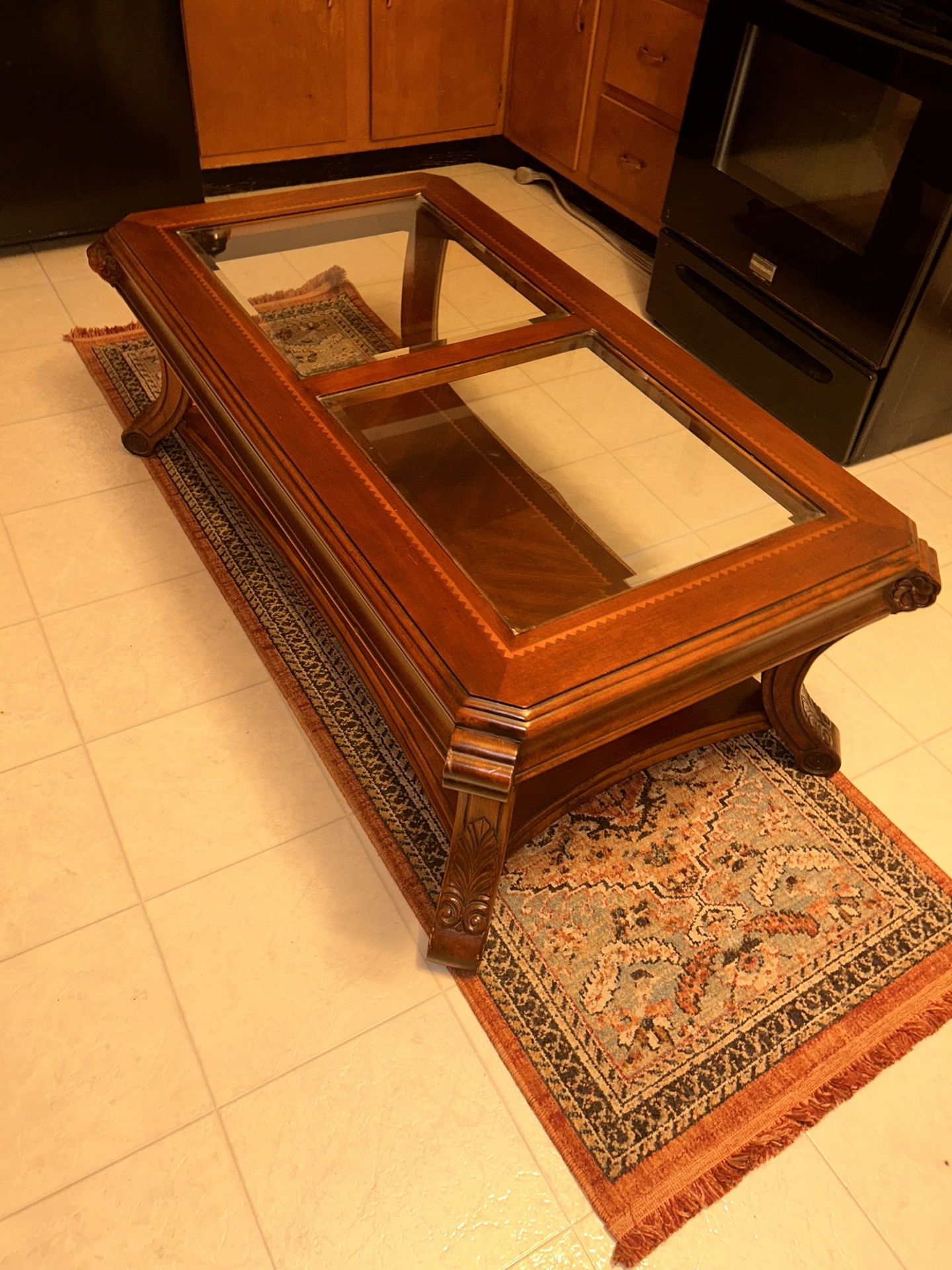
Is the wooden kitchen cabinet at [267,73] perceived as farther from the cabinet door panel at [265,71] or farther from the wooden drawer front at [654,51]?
the wooden drawer front at [654,51]

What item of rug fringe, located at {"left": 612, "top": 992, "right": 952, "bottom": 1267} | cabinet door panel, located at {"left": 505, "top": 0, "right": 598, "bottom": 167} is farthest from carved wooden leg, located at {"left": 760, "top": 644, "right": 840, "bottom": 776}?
cabinet door panel, located at {"left": 505, "top": 0, "right": 598, "bottom": 167}

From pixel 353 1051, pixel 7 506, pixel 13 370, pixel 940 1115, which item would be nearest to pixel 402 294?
pixel 7 506

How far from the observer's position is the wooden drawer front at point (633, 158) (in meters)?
2.53

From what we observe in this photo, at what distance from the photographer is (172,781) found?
1.42m

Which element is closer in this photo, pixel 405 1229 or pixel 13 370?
pixel 405 1229

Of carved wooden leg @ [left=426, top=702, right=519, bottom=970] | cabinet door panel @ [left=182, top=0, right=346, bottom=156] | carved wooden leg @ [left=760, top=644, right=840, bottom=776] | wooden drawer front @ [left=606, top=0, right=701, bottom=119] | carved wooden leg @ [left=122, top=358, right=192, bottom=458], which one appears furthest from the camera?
cabinet door panel @ [left=182, top=0, right=346, bottom=156]

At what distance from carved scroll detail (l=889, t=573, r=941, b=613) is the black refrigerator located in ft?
7.05

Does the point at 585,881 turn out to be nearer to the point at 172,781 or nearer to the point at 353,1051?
the point at 353,1051

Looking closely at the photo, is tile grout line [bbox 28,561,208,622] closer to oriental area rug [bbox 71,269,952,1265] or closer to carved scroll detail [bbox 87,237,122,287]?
oriental area rug [bbox 71,269,952,1265]

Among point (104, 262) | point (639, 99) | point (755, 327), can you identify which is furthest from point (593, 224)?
point (104, 262)

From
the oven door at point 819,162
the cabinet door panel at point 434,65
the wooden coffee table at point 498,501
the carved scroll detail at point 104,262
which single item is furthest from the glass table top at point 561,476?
the cabinet door panel at point 434,65

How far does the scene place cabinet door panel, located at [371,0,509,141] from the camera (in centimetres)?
276

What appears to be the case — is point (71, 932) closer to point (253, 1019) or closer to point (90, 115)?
point (253, 1019)

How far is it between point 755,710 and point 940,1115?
1.90ft
